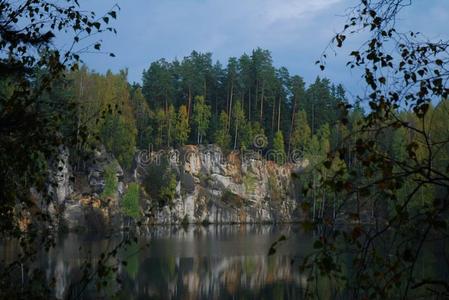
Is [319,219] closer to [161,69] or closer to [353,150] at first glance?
[353,150]

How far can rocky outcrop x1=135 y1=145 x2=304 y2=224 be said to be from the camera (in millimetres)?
67562

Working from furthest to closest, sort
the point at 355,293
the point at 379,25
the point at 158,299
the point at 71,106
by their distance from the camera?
the point at 158,299, the point at 71,106, the point at 379,25, the point at 355,293

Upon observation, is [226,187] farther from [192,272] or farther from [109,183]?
[192,272]

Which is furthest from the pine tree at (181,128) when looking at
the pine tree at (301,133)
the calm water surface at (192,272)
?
the calm water surface at (192,272)

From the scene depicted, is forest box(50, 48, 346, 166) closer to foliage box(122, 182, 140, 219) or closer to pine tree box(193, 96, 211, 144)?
pine tree box(193, 96, 211, 144)

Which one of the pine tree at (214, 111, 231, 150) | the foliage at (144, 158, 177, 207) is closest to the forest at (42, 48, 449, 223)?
the pine tree at (214, 111, 231, 150)

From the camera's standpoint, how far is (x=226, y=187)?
71312 millimetres

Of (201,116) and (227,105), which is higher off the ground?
(227,105)

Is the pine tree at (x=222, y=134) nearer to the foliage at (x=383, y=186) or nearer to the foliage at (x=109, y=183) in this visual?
the foliage at (x=109, y=183)

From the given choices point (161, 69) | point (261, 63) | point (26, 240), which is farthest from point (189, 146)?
point (26, 240)

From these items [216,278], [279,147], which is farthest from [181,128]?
[216,278]

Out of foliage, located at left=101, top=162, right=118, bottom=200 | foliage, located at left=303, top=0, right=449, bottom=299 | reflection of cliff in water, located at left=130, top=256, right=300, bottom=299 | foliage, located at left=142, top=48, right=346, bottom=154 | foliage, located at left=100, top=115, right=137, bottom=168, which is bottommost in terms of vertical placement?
reflection of cliff in water, located at left=130, top=256, right=300, bottom=299

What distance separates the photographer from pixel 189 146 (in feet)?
235

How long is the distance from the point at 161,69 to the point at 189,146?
12957 millimetres
